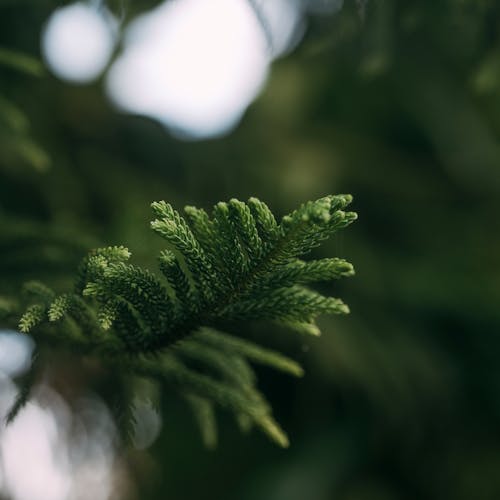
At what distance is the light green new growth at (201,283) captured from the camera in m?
0.56

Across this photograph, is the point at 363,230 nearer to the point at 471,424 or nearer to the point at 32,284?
the point at 471,424

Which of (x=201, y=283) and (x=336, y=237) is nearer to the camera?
(x=201, y=283)

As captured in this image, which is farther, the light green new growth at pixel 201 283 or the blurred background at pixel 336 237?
the blurred background at pixel 336 237

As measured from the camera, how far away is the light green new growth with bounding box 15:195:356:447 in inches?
22.1

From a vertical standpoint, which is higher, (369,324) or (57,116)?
(57,116)

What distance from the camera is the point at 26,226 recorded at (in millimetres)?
927

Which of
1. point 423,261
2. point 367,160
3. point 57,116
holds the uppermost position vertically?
point 57,116

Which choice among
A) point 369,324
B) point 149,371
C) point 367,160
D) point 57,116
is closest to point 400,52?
point 367,160

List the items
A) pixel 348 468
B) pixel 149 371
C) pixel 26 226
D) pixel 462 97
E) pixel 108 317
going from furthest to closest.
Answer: pixel 462 97 < pixel 348 468 < pixel 26 226 < pixel 149 371 < pixel 108 317

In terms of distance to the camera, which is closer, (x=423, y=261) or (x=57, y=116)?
(x=57, y=116)

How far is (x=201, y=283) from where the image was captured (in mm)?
605

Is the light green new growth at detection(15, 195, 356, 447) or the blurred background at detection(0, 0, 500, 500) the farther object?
the blurred background at detection(0, 0, 500, 500)

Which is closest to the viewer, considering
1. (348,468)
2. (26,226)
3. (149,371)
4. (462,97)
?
(149,371)

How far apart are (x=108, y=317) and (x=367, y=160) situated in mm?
1555
